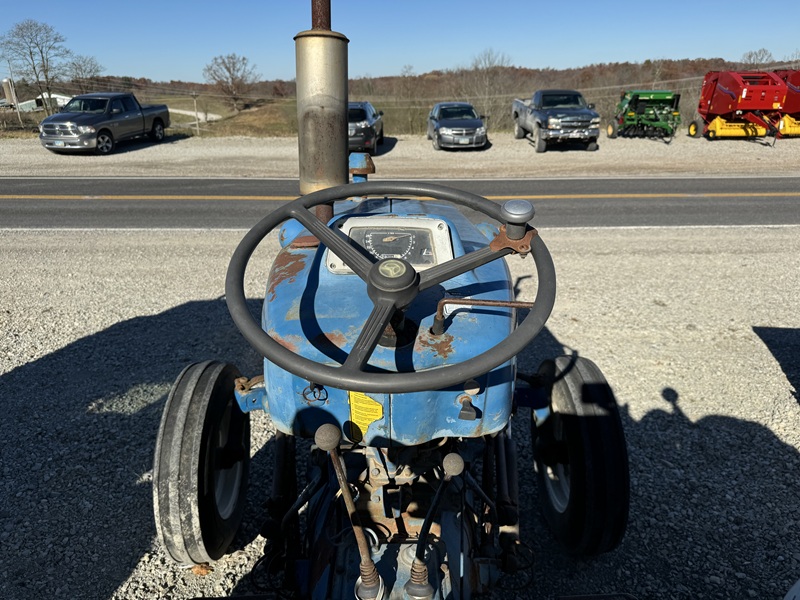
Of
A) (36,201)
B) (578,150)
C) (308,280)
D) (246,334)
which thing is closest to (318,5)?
(308,280)

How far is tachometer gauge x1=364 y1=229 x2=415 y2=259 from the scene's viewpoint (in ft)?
8.14

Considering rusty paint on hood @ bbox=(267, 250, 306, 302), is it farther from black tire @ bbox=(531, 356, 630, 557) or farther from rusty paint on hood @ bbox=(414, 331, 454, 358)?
black tire @ bbox=(531, 356, 630, 557)

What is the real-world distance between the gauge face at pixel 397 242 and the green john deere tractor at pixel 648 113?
1691 centimetres

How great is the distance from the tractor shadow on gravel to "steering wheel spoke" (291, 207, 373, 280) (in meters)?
1.45

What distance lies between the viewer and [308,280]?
2.35m

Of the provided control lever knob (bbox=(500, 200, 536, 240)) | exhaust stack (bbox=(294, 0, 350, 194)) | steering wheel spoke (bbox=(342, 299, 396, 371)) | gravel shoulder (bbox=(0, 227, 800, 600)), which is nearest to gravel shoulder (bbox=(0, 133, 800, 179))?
gravel shoulder (bbox=(0, 227, 800, 600))

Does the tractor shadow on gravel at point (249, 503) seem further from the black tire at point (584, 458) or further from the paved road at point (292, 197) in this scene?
the paved road at point (292, 197)

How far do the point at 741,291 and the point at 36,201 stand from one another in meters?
11.3

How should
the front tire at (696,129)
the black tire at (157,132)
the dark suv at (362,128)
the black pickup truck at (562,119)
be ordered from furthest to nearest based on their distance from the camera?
the black tire at (157,132), the front tire at (696,129), the black pickup truck at (562,119), the dark suv at (362,128)

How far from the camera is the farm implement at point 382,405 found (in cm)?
185

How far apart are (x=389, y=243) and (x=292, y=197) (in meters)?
9.42

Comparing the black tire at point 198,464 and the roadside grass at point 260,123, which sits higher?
the roadside grass at point 260,123

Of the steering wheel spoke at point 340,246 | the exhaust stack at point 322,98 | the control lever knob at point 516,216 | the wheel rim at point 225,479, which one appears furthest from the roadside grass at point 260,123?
the control lever knob at point 516,216

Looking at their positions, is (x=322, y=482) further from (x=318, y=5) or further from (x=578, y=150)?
(x=578, y=150)
